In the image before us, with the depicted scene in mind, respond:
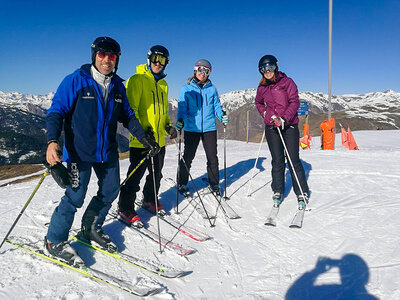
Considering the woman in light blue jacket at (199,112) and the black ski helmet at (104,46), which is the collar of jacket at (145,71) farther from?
the woman in light blue jacket at (199,112)

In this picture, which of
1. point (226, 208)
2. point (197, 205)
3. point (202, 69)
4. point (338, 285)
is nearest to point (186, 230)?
point (197, 205)

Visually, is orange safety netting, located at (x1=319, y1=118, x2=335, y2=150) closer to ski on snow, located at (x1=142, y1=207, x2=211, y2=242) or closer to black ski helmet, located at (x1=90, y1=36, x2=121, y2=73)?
ski on snow, located at (x1=142, y1=207, x2=211, y2=242)

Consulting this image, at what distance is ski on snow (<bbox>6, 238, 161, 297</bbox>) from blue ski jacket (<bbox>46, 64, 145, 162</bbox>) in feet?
3.55

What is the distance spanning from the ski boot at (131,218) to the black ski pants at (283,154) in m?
2.69

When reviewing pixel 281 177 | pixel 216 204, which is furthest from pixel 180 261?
pixel 281 177

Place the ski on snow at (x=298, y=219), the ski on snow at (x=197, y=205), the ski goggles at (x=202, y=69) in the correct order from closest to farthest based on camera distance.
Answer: the ski on snow at (x=298, y=219) < the ski on snow at (x=197, y=205) < the ski goggles at (x=202, y=69)

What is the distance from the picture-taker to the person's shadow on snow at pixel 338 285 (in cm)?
280

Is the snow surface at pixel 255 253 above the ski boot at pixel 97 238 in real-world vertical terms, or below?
below

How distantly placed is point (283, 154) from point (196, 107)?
1.95 meters

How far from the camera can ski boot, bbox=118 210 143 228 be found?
13.7 ft

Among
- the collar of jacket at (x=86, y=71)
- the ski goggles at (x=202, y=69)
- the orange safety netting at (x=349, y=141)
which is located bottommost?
the orange safety netting at (x=349, y=141)

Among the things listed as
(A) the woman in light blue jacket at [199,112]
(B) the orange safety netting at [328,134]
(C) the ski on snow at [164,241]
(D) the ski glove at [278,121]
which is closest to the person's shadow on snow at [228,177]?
(A) the woman in light blue jacket at [199,112]

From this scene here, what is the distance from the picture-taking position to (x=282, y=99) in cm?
515

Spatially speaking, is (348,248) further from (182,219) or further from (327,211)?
(182,219)
